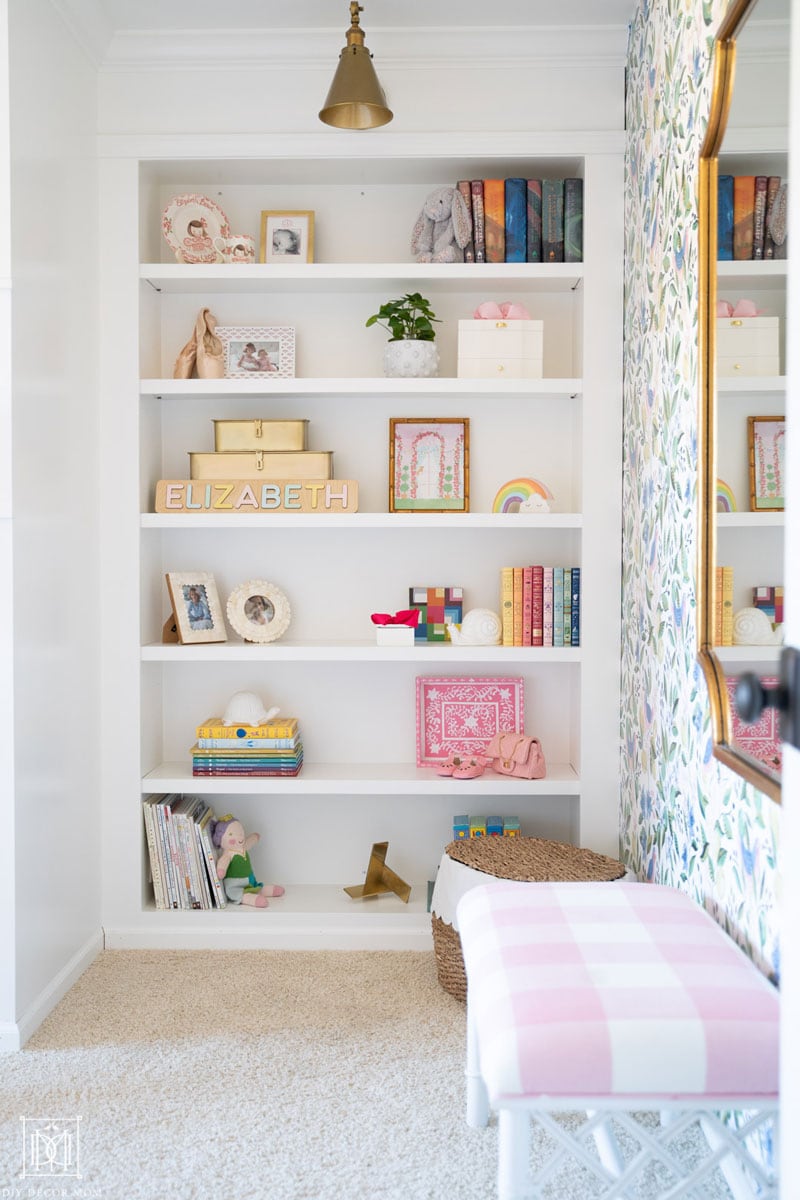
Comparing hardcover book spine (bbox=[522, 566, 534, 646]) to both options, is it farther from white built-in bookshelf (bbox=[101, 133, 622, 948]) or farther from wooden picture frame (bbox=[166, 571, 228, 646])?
wooden picture frame (bbox=[166, 571, 228, 646])

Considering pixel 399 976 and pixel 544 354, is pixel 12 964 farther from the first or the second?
pixel 544 354

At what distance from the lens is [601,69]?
2777 millimetres

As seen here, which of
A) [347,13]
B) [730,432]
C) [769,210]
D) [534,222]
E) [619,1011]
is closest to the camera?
[619,1011]

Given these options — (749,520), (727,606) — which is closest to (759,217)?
(749,520)

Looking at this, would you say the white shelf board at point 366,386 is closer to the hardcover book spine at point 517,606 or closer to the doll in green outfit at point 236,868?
the hardcover book spine at point 517,606

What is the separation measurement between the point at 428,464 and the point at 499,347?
39 centimetres

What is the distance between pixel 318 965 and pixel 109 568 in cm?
123

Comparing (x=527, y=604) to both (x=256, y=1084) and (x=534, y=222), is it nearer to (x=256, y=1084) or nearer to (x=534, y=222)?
(x=534, y=222)

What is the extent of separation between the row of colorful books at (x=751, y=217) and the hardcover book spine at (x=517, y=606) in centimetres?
123

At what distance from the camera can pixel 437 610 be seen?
10.0ft

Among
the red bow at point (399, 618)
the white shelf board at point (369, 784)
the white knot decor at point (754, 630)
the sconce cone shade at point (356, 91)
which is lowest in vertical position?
the white shelf board at point (369, 784)

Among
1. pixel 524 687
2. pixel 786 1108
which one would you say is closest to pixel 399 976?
pixel 524 687

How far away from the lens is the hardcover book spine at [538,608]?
9.46 ft

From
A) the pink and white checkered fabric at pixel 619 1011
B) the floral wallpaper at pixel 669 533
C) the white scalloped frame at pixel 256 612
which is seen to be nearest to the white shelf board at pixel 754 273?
the floral wallpaper at pixel 669 533
